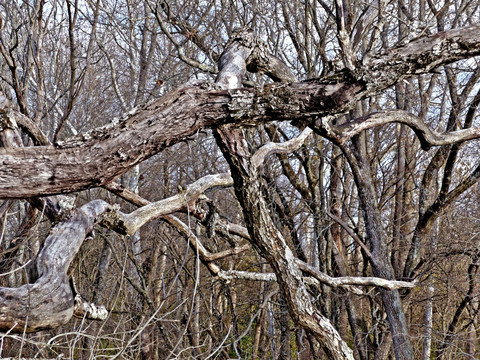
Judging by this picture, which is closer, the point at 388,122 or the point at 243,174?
the point at 243,174

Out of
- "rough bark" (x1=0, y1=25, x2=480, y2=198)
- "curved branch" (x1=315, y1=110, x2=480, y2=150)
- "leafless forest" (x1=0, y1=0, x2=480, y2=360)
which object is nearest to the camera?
"rough bark" (x1=0, y1=25, x2=480, y2=198)

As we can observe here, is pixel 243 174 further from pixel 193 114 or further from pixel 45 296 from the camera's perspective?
pixel 45 296

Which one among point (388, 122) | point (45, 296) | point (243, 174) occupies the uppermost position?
point (388, 122)

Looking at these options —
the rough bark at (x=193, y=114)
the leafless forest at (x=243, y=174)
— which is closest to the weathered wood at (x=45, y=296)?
the leafless forest at (x=243, y=174)

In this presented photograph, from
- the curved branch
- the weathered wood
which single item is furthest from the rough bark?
the curved branch

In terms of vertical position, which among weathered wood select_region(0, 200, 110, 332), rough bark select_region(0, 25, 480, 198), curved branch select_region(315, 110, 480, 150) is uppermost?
curved branch select_region(315, 110, 480, 150)

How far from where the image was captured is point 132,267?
280 inches

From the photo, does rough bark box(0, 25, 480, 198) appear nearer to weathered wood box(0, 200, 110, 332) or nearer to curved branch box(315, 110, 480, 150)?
weathered wood box(0, 200, 110, 332)

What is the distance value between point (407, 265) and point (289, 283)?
13.7ft

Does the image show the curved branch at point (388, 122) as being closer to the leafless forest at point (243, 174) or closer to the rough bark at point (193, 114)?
the leafless forest at point (243, 174)

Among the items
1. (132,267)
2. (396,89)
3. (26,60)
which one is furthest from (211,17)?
(132,267)

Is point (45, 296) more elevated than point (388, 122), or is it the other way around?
point (388, 122)

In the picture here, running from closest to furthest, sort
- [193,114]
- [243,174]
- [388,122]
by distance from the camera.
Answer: [193,114] → [243,174] → [388,122]

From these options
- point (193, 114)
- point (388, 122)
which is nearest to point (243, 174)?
point (193, 114)
